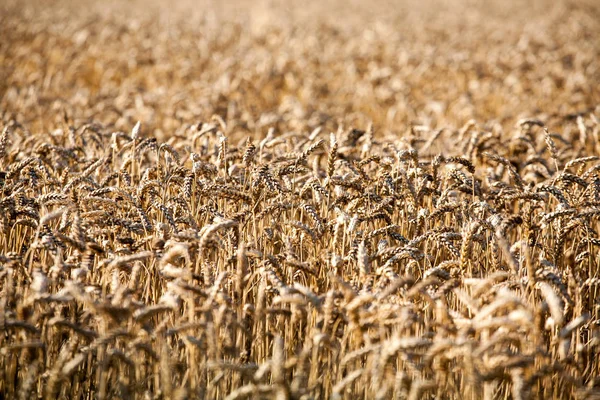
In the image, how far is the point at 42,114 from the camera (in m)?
6.84

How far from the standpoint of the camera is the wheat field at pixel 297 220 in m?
2.09

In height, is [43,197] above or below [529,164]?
below

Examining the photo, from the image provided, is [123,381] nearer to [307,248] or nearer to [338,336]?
[338,336]

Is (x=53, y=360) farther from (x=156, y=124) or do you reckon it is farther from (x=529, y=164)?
(x=156, y=124)

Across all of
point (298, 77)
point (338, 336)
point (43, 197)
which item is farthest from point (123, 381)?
point (298, 77)

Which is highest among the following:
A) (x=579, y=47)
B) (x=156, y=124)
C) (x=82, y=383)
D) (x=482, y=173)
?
(x=579, y=47)

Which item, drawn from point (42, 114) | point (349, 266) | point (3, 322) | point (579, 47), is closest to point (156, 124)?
point (42, 114)

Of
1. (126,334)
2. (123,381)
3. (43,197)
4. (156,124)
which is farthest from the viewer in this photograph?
(156,124)

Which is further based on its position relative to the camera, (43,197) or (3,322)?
(43,197)

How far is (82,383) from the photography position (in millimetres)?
2459

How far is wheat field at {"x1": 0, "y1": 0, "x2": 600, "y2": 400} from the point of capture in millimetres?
2090

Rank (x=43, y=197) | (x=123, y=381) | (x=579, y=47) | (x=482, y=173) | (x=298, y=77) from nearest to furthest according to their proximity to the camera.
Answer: (x=123, y=381)
(x=43, y=197)
(x=482, y=173)
(x=298, y=77)
(x=579, y=47)

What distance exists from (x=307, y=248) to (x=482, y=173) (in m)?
1.79

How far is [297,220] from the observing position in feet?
10.8
